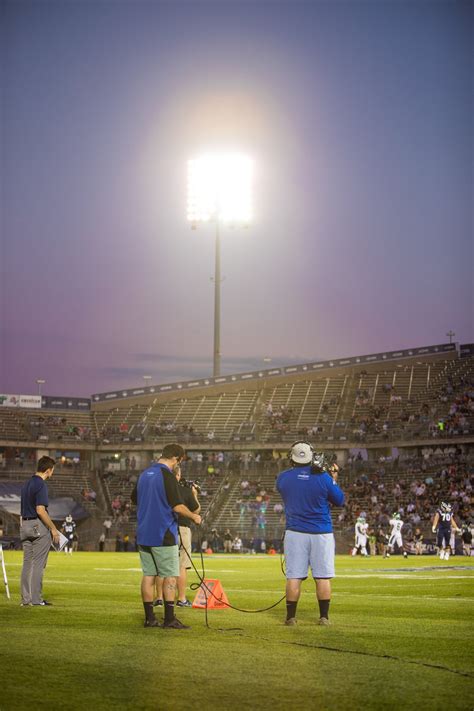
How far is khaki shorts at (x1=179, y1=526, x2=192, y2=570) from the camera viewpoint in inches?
569

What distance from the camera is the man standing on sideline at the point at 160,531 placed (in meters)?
11.0

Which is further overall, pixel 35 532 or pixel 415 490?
pixel 415 490

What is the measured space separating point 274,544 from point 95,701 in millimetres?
45522

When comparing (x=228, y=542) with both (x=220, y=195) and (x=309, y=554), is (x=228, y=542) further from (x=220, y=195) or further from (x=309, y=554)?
(x=309, y=554)

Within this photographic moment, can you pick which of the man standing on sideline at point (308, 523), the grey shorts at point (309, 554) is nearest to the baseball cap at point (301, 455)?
the man standing on sideline at point (308, 523)

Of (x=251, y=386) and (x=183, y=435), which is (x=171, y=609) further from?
(x=251, y=386)

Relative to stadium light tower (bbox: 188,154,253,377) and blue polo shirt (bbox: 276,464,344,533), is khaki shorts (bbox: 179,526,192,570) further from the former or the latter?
stadium light tower (bbox: 188,154,253,377)

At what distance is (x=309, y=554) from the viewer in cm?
1145

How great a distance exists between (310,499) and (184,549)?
3.71m

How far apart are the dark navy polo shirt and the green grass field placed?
4.25ft

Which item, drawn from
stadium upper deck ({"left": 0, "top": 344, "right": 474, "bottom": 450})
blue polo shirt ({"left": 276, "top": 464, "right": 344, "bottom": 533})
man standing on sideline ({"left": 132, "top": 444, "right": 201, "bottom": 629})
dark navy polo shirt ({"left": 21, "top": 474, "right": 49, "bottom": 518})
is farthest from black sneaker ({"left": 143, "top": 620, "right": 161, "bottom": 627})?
stadium upper deck ({"left": 0, "top": 344, "right": 474, "bottom": 450})

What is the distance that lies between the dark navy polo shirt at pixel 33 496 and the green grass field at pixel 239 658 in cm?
129

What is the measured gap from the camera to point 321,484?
11445 mm

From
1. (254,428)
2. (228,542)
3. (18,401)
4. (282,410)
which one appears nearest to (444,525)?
(228,542)
